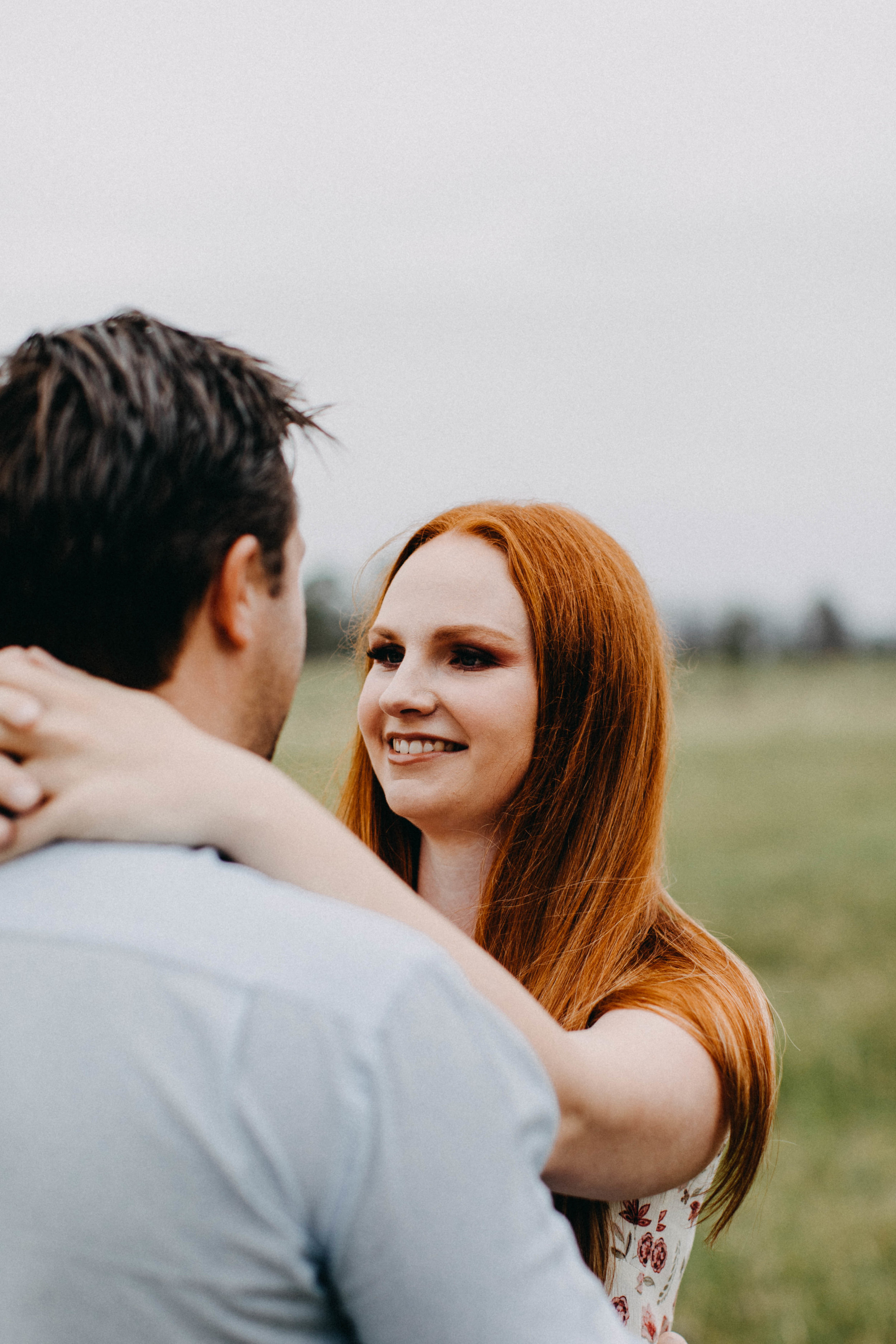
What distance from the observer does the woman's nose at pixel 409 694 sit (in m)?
2.94

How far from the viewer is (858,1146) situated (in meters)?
7.90

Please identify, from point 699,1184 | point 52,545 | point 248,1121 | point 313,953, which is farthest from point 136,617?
point 699,1184

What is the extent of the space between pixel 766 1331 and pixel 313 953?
5.48m

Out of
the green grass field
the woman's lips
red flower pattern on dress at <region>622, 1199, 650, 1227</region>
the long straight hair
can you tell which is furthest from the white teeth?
red flower pattern on dress at <region>622, 1199, 650, 1227</region>

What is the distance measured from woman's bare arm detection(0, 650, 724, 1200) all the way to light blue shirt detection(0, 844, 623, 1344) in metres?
0.18

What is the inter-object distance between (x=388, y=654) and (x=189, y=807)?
1720mm

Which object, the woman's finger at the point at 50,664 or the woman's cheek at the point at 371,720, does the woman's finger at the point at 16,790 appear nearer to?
the woman's finger at the point at 50,664

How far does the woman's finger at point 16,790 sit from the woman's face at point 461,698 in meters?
1.49

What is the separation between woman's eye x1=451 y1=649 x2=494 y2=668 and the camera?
2982 mm

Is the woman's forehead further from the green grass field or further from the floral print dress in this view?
the floral print dress

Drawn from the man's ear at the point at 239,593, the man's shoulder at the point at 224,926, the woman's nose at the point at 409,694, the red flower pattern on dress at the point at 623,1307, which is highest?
the man's ear at the point at 239,593

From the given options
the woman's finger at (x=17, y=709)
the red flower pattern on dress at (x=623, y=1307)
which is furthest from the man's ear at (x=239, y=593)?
the red flower pattern on dress at (x=623, y=1307)

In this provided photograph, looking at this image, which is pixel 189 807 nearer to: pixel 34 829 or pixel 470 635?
pixel 34 829

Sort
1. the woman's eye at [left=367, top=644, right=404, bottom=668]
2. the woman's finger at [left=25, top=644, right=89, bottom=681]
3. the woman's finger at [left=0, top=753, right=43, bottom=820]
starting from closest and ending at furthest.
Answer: the woman's finger at [left=0, top=753, right=43, bottom=820], the woman's finger at [left=25, top=644, right=89, bottom=681], the woman's eye at [left=367, top=644, right=404, bottom=668]
